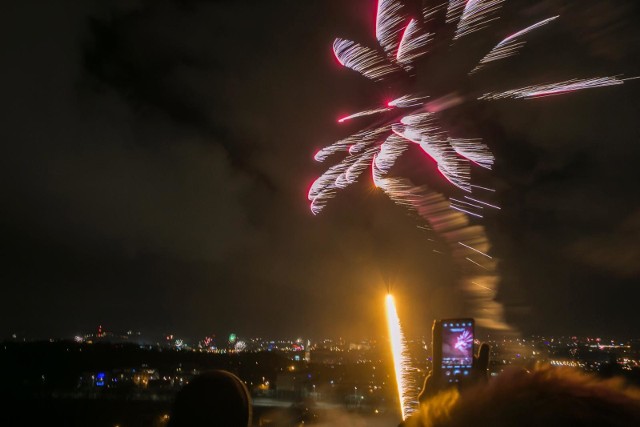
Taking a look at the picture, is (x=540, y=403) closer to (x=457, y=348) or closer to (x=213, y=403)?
(x=213, y=403)

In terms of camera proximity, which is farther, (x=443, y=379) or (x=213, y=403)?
(x=443, y=379)

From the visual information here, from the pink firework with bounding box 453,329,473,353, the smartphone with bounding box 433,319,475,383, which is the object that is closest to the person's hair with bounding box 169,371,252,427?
the smartphone with bounding box 433,319,475,383

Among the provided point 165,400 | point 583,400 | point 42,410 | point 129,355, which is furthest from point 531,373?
point 129,355

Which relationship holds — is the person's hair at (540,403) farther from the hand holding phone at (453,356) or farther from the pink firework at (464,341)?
the pink firework at (464,341)

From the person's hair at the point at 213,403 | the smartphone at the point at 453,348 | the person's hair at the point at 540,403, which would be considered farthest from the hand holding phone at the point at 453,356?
the person's hair at the point at 540,403

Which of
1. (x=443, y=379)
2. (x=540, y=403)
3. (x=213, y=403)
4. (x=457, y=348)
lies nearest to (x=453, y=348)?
(x=457, y=348)

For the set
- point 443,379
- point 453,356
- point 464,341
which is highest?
point 464,341
